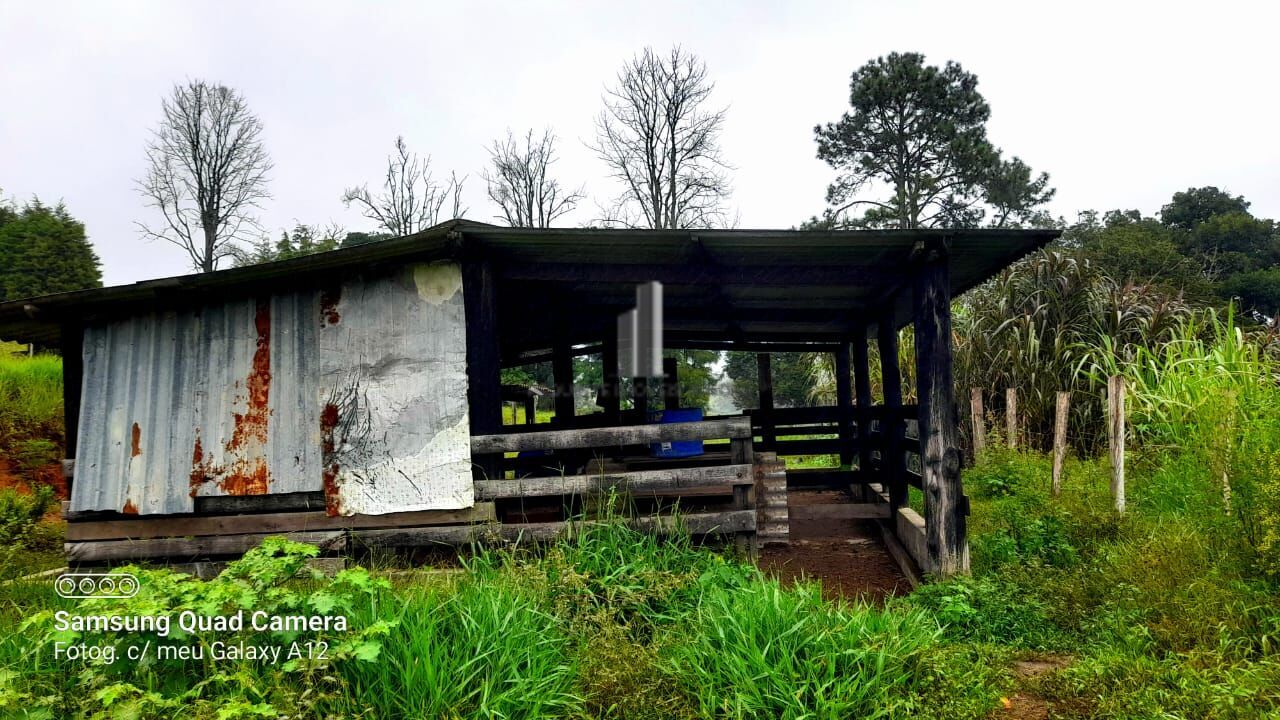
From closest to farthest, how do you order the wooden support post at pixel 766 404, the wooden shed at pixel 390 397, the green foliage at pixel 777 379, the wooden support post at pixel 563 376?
the wooden shed at pixel 390 397, the wooden support post at pixel 563 376, the wooden support post at pixel 766 404, the green foliage at pixel 777 379

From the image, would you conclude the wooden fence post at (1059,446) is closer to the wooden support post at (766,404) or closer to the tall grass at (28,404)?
the wooden support post at (766,404)

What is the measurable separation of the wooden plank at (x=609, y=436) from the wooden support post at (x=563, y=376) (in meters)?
3.29

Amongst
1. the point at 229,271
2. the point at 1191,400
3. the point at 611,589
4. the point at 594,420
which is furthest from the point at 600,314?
the point at 1191,400

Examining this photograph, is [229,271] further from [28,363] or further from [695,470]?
[28,363]

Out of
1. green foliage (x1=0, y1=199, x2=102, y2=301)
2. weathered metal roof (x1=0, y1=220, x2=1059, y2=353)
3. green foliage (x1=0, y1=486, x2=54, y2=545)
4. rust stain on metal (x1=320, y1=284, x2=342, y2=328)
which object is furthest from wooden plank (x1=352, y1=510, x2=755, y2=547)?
green foliage (x1=0, y1=199, x2=102, y2=301)

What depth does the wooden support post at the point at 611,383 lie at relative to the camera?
9.26 metres

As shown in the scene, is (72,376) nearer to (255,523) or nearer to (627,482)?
(255,523)

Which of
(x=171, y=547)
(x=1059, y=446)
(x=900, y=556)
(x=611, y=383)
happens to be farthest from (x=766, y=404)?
(x=171, y=547)

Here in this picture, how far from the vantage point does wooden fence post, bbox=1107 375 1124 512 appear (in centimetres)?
648

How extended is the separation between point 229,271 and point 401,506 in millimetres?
2412

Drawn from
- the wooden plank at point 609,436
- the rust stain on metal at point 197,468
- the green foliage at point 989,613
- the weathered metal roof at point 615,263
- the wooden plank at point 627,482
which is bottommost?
the green foliage at point 989,613

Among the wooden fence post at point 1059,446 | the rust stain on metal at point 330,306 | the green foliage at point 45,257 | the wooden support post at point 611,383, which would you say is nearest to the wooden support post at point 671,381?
the wooden support post at point 611,383

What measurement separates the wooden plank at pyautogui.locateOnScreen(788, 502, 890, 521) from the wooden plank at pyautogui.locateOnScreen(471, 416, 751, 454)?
279 cm

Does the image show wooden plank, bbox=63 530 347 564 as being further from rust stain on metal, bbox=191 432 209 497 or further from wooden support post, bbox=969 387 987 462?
wooden support post, bbox=969 387 987 462
